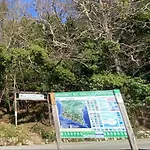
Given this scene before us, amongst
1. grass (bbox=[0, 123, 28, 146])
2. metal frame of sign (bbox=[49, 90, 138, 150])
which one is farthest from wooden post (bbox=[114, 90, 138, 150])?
grass (bbox=[0, 123, 28, 146])

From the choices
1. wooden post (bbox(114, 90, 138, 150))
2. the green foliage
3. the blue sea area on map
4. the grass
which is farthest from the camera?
the green foliage

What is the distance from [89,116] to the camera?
7.04 metres

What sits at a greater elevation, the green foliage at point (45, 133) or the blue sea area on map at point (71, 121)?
the green foliage at point (45, 133)

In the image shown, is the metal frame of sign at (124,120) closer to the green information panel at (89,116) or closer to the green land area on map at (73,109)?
the green information panel at (89,116)

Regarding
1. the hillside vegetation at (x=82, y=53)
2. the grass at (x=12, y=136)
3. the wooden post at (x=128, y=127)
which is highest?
the hillside vegetation at (x=82, y=53)

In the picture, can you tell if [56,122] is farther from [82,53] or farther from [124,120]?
[82,53]

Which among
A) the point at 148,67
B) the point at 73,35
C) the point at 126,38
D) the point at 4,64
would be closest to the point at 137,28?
the point at 126,38

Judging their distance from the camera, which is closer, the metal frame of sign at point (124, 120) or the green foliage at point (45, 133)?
the metal frame of sign at point (124, 120)

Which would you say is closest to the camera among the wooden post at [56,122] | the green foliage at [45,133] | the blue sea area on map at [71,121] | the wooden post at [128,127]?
the wooden post at [56,122]

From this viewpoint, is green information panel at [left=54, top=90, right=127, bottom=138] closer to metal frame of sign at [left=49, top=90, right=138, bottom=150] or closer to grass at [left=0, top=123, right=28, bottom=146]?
metal frame of sign at [left=49, top=90, right=138, bottom=150]

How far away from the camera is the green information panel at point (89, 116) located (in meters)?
6.87

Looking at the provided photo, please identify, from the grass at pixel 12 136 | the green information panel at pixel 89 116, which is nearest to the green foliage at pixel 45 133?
the grass at pixel 12 136

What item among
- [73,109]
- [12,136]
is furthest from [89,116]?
[12,136]

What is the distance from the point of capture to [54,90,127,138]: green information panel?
22.5ft
